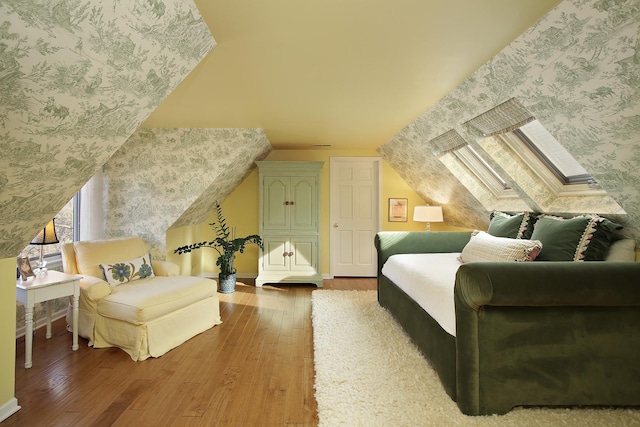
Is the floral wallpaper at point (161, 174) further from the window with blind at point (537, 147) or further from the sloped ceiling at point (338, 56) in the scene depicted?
the window with blind at point (537, 147)

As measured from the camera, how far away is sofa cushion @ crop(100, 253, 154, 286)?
2.96 meters

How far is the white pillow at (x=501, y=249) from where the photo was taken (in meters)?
2.34

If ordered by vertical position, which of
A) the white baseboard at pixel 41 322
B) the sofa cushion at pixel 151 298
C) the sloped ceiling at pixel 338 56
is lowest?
the white baseboard at pixel 41 322

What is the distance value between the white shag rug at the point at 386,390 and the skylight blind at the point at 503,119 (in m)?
1.78

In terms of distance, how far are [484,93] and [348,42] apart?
113 centimetres

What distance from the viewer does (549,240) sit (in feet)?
7.96

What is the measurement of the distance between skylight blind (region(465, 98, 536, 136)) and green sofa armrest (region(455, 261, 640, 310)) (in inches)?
44.1

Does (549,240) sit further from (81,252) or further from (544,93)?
(81,252)

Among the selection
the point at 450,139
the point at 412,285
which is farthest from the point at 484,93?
the point at 412,285

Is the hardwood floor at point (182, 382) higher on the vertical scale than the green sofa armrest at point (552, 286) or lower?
lower

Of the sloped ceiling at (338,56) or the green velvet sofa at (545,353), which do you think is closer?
the sloped ceiling at (338,56)

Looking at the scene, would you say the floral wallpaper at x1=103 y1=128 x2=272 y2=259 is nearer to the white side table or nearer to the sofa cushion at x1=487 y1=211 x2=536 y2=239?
the white side table

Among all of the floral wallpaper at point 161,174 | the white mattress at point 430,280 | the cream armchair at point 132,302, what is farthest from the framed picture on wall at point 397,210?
the cream armchair at point 132,302

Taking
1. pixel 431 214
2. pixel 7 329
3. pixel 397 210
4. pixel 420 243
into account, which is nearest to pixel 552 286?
pixel 420 243
